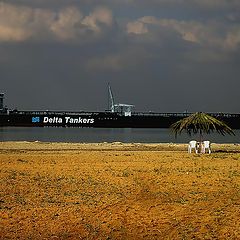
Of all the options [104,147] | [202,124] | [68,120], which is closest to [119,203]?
[202,124]

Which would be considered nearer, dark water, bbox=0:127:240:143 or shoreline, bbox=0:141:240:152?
shoreline, bbox=0:141:240:152

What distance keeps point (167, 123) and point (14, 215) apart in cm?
14389

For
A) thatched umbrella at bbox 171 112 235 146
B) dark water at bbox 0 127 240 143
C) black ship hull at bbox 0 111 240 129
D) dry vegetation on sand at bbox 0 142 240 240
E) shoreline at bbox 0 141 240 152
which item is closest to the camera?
dry vegetation on sand at bbox 0 142 240 240

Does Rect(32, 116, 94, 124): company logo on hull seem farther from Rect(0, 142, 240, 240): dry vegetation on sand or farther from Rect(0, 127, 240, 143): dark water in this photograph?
Rect(0, 142, 240, 240): dry vegetation on sand

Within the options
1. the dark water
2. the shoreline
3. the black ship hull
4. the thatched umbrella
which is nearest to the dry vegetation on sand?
the thatched umbrella

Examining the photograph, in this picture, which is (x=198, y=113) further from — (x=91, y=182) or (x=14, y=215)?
(x=14, y=215)

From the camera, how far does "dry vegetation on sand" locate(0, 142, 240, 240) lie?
43.1 ft

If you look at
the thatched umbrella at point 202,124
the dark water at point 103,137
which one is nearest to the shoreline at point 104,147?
the dark water at point 103,137

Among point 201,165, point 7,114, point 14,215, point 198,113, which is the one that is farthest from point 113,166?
point 7,114

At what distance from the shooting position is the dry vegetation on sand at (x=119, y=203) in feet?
43.1

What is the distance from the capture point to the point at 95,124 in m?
160

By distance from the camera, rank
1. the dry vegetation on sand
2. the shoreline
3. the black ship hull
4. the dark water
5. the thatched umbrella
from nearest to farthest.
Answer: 1. the dry vegetation on sand
2. the thatched umbrella
3. the shoreline
4. the dark water
5. the black ship hull

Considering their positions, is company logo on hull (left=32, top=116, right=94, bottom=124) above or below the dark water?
above

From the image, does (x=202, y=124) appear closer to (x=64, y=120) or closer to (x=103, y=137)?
(x=103, y=137)
